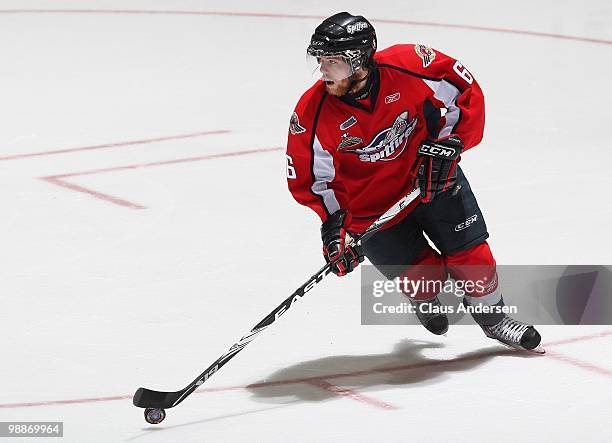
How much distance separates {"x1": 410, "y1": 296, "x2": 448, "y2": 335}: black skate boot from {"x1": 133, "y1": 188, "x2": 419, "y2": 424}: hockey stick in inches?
13.4

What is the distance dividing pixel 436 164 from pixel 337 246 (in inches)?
13.8

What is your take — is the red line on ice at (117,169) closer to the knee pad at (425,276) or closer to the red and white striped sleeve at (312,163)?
the knee pad at (425,276)

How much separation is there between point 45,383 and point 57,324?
50cm

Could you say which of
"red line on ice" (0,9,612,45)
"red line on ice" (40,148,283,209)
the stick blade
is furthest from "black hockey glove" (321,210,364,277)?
"red line on ice" (0,9,612,45)

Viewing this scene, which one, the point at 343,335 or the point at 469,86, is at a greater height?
the point at 469,86

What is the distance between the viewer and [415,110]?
3455 mm

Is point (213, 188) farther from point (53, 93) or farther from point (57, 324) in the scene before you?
point (53, 93)

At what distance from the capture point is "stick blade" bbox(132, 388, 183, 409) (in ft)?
10.3

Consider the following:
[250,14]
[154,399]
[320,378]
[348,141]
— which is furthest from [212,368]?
[250,14]

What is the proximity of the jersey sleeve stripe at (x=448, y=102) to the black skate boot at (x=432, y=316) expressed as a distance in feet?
1.70

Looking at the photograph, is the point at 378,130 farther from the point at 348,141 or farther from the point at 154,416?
the point at 154,416

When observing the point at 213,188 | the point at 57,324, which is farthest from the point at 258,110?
the point at 57,324

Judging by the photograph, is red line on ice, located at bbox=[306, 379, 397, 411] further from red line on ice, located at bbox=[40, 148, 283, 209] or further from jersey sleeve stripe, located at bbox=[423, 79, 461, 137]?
red line on ice, located at bbox=[40, 148, 283, 209]

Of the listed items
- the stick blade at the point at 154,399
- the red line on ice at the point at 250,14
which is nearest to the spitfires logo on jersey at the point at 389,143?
the stick blade at the point at 154,399
